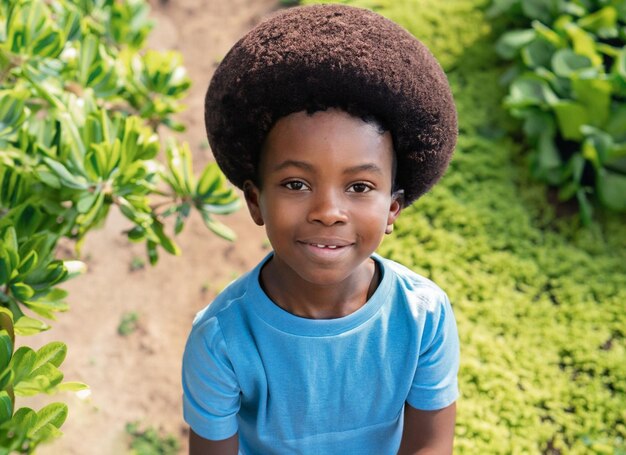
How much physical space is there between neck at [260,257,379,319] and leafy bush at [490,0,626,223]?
222 centimetres

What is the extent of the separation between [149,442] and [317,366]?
1464 millimetres

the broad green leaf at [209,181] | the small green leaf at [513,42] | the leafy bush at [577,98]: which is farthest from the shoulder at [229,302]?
the small green leaf at [513,42]

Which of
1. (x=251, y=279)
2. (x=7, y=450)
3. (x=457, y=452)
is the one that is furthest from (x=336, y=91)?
(x=457, y=452)

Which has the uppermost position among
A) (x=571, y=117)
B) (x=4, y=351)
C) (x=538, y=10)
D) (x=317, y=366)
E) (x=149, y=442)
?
(x=4, y=351)

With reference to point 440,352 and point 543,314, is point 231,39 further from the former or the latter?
point 440,352

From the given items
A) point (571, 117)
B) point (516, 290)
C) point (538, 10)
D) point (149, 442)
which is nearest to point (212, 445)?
point (149, 442)

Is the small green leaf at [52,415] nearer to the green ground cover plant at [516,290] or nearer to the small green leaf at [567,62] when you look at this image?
the green ground cover plant at [516,290]

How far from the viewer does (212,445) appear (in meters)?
1.75

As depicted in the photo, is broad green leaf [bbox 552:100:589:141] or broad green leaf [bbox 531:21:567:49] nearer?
broad green leaf [bbox 552:100:589:141]

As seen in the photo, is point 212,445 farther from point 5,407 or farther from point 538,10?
point 538,10

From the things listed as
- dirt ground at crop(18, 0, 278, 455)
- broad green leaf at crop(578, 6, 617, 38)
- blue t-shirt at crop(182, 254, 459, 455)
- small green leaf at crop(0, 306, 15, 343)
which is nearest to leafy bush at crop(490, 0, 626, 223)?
broad green leaf at crop(578, 6, 617, 38)

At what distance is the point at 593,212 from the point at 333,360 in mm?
2431

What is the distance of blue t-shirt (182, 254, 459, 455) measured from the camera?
5.52ft

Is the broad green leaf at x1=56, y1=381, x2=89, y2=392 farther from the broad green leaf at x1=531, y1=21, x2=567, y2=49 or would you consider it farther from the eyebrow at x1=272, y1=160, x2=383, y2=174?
the broad green leaf at x1=531, y1=21, x2=567, y2=49
